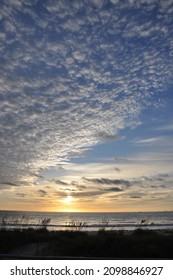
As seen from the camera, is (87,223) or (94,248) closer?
(94,248)

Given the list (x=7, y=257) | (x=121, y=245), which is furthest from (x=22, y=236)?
(x=7, y=257)

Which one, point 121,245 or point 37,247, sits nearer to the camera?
point 121,245

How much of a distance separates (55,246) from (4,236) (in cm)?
211

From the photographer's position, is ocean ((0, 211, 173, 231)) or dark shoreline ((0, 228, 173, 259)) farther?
ocean ((0, 211, 173, 231))

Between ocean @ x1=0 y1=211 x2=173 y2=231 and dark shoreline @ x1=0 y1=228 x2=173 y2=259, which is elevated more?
ocean @ x1=0 y1=211 x2=173 y2=231

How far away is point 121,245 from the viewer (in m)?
9.22

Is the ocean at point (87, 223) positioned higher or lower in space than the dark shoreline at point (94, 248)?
higher

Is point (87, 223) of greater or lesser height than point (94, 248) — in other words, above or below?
above

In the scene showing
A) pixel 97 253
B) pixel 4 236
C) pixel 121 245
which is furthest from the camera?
pixel 4 236

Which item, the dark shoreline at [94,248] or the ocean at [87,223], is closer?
the dark shoreline at [94,248]
